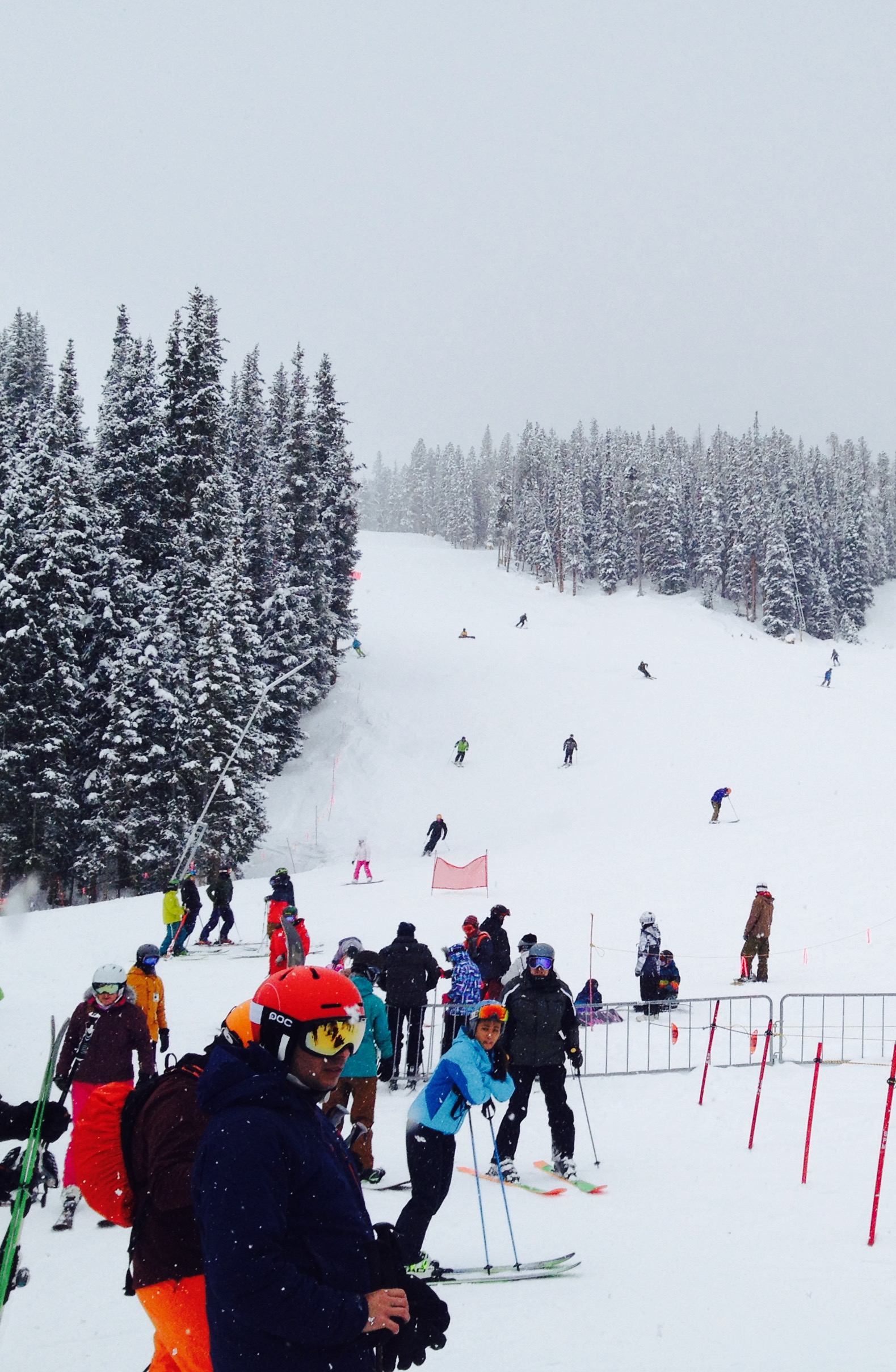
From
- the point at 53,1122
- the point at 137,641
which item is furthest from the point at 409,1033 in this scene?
the point at 137,641

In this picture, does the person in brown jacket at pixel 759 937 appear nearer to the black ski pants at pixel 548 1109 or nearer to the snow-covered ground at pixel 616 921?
the snow-covered ground at pixel 616 921

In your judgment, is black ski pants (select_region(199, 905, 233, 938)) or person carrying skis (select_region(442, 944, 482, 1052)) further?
black ski pants (select_region(199, 905, 233, 938))

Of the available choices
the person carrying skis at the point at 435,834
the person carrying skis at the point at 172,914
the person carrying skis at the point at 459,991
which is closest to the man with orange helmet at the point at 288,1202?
the person carrying skis at the point at 459,991

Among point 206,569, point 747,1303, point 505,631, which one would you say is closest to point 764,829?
point 206,569

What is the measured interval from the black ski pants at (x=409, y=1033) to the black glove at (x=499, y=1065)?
4.93m

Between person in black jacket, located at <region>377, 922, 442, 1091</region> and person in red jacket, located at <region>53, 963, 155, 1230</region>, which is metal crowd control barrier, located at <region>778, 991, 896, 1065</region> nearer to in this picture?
person in black jacket, located at <region>377, 922, 442, 1091</region>

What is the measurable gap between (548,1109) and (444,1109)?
265 cm

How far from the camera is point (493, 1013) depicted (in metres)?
6.71

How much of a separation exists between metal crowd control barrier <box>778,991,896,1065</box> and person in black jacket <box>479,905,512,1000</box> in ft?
13.2

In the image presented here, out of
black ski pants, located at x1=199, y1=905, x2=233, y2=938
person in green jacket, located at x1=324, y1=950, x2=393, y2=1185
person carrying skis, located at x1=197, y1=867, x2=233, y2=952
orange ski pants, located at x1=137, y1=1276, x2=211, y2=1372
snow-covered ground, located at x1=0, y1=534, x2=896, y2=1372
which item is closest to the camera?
orange ski pants, located at x1=137, y1=1276, x2=211, y2=1372

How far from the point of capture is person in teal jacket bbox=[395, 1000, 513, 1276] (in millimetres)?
6047

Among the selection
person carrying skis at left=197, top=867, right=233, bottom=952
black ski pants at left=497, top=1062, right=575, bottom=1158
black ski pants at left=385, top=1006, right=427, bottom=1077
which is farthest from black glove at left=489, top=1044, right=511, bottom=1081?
person carrying skis at left=197, top=867, right=233, bottom=952

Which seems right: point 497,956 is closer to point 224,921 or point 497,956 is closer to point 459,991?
point 459,991

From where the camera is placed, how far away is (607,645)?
54688 millimetres
